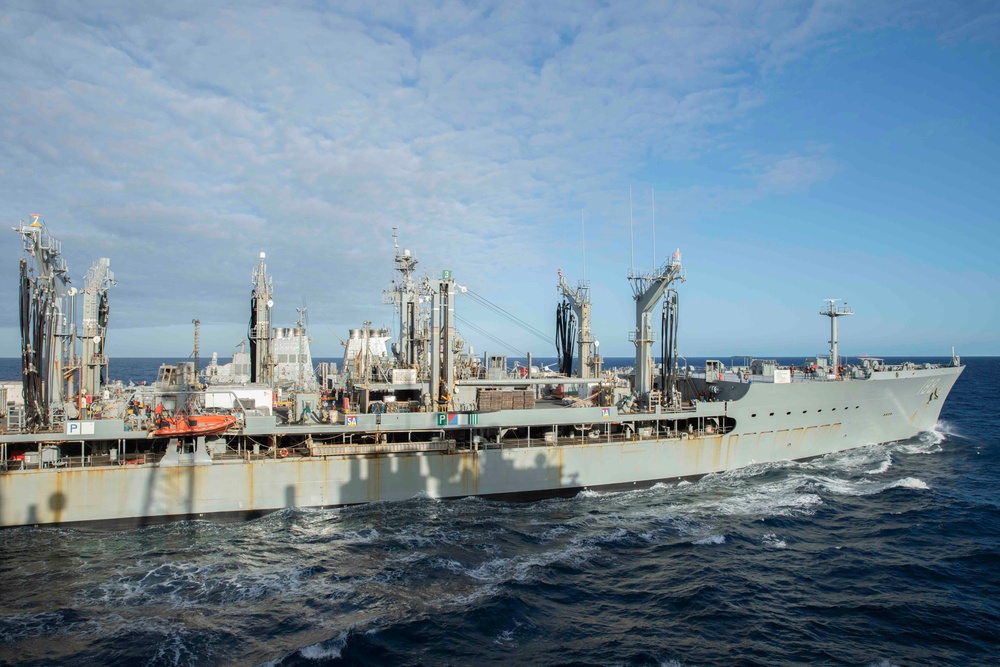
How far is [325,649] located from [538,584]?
796cm

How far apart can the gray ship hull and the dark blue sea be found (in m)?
1.17

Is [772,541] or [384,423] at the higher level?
[384,423]

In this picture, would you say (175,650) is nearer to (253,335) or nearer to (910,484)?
(253,335)

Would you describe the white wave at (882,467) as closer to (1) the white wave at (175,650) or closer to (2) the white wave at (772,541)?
(2) the white wave at (772,541)

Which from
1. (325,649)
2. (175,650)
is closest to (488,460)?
(325,649)

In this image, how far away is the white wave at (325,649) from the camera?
15.9 metres

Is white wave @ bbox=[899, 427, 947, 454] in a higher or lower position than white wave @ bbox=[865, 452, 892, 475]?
higher

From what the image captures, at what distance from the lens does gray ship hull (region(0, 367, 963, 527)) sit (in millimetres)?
26906

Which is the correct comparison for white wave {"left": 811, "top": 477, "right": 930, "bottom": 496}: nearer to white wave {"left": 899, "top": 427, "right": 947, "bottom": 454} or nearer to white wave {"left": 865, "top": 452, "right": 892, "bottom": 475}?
white wave {"left": 865, "top": 452, "right": 892, "bottom": 475}

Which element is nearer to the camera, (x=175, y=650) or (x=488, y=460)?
(x=175, y=650)

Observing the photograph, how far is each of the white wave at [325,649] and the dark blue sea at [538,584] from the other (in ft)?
0.21

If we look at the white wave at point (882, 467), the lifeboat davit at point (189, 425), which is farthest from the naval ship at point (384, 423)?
the white wave at point (882, 467)

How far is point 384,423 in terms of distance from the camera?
3041cm

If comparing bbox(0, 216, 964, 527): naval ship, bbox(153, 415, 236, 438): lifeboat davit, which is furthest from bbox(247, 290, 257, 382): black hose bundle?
bbox(153, 415, 236, 438): lifeboat davit
